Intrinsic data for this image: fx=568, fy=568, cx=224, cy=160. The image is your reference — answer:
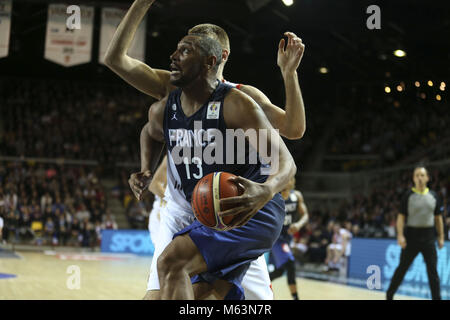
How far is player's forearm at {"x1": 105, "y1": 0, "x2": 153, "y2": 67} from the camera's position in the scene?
323 cm

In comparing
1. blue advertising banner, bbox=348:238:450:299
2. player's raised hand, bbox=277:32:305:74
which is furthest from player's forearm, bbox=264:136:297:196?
blue advertising banner, bbox=348:238:450:299

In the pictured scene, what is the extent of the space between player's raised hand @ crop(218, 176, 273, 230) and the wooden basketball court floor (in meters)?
4.55

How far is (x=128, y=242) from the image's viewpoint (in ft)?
57.5

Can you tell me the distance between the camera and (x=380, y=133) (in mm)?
23422

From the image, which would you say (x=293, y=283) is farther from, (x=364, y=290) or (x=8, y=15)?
(x=8, y=15)

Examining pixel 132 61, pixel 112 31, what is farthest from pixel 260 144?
pixel 112 31

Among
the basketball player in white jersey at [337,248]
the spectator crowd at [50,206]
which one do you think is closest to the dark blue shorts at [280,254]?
the basketball player in white jersey at [337,248]

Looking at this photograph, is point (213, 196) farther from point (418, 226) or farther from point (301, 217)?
point (301, 217)

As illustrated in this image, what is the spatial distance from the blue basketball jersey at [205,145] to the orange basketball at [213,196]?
1.23ft

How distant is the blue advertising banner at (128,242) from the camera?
17422 mm

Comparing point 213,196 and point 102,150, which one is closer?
point 213,196

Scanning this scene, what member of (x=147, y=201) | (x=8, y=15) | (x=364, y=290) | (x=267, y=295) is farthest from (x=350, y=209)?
(x=267, y=295)

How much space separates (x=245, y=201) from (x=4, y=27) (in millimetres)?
5466

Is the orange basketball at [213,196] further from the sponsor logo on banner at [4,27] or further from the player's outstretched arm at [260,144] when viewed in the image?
the sponsor logo on banner at [4,27]
